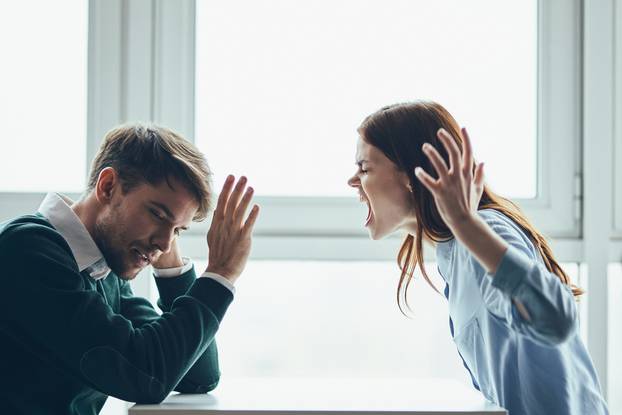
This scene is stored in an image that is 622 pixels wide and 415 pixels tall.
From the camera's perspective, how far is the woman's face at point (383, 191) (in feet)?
4.27

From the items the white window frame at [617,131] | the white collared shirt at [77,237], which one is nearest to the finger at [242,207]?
the white collared shirt at [77,237]

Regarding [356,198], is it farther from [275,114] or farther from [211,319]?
[211,319]

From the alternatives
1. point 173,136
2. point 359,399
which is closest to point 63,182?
point 173,136

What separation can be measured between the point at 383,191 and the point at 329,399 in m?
0.44

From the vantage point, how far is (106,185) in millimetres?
1136

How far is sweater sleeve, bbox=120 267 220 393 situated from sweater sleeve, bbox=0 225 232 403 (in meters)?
0.13

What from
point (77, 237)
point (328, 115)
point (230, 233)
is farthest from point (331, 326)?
point (77, 237)

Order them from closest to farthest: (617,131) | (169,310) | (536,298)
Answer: (536,298) → (169,310) → (617,131)

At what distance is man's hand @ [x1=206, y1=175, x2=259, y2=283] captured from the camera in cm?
109

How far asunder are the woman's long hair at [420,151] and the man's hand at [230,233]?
0.31 m

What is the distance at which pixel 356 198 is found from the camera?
5.74ft

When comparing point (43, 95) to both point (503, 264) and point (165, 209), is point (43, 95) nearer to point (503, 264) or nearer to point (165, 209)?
point (165, 209)

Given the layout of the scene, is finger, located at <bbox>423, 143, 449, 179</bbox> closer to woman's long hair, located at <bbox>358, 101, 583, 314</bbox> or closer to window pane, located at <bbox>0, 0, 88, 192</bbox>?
woman's long hair, located at <bbox>358, 101, 583, 314</bbox>

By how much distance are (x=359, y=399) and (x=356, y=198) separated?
79 cm
